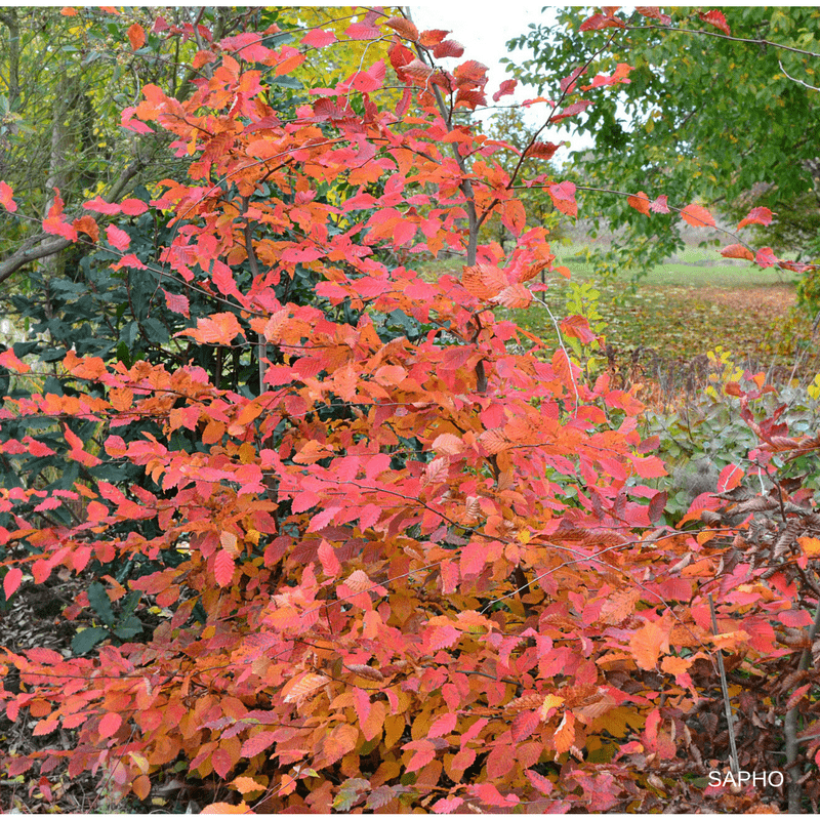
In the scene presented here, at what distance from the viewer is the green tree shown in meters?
6.04

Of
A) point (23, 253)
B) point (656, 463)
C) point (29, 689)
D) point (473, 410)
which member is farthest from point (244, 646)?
point (23, 253)

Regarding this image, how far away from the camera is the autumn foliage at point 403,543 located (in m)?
1.46

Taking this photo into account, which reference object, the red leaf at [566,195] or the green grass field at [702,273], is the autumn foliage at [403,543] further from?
the green grass field at [702,273]

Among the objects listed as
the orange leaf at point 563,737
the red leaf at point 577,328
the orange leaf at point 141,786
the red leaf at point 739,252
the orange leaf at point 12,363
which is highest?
the red leaf at point 739,252

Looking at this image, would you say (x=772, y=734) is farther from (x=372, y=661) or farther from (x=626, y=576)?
(x=372, y=661)

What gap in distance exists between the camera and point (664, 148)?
7.43 meters

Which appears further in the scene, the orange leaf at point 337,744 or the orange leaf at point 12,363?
the orange leaf at point 12,363

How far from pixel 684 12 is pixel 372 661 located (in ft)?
21.6

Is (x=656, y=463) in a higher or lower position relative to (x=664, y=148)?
lower

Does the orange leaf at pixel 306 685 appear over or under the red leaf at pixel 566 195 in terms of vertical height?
under

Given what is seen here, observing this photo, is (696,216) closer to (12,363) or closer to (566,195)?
(566,195)

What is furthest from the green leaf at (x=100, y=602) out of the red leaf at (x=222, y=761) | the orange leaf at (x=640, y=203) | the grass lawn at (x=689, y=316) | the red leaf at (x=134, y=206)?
the grass lawn at (x=689, y=316)

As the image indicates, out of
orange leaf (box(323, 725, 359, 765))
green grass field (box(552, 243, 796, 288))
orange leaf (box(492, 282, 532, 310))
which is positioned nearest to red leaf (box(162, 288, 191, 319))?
orange leaf (box(492, 282, 532, 310))

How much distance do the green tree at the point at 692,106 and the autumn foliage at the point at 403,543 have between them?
16.7ft
